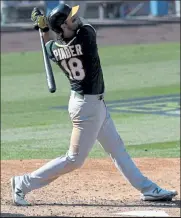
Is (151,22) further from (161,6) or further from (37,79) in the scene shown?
(37,79)

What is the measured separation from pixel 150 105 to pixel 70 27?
7838 mm

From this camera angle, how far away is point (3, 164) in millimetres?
10555

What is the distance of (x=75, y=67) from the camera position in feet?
26.0

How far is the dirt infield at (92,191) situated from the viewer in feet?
26.5

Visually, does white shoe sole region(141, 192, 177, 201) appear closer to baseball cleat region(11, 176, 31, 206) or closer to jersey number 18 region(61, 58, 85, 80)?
baseball cleat region(11, 176, 31, 206)

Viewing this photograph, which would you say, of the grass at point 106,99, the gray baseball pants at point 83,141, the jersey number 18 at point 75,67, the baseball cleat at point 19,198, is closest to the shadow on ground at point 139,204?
the baseball cleat at point 19,198

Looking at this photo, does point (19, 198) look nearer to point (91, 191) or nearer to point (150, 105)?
point (91, 191)

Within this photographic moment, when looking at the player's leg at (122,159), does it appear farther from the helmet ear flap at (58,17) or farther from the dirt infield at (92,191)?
the helmet ear flap at (58,17)

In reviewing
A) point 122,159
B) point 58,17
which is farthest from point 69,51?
point 122,159

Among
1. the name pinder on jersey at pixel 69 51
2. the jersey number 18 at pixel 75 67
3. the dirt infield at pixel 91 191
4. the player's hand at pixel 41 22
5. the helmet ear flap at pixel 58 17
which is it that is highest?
the helmet ear flap at pixel 58 17

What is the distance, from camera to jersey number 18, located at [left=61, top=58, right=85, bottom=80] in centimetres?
792

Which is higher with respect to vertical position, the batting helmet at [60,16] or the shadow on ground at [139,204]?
the batting helmet at [60,16]

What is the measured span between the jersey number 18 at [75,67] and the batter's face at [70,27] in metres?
0.23

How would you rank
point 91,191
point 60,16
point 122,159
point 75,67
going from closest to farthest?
point 60,16
point 75,67
point 122,159
point 91,191
